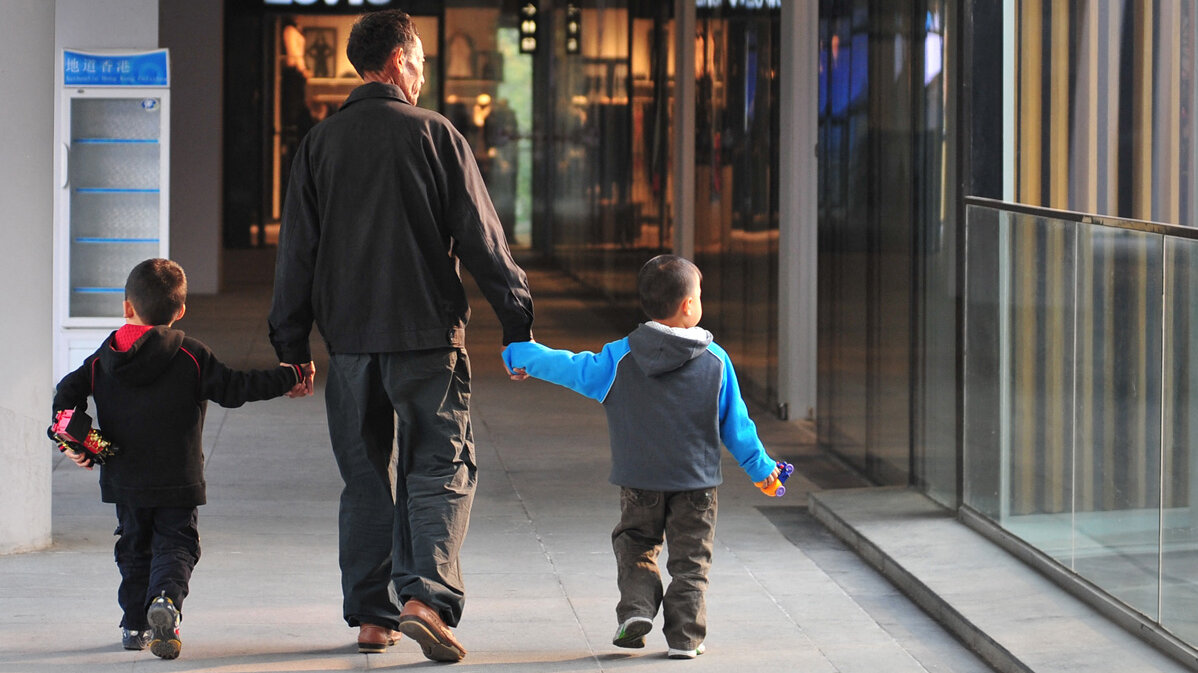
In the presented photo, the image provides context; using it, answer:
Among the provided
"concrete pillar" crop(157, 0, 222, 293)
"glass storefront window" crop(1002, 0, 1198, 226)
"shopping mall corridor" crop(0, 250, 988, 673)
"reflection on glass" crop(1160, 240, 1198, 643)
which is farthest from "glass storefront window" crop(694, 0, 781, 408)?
"concrete pillar" crop(157, 0, 222, 293)

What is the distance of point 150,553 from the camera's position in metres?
4.74

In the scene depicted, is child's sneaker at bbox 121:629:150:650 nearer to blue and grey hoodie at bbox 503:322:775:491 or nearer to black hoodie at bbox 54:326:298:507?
black hoodie at bbox 54:326:298:507

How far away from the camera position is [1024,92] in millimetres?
6398

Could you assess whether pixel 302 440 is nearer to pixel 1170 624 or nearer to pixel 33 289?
pixel 33 289

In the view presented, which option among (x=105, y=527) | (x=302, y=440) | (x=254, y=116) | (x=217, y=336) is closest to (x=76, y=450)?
(x=105, y=527)

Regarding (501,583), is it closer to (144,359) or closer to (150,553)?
(150,553)

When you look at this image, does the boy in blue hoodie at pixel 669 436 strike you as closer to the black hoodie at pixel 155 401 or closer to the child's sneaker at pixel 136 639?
the black hoodie at pixel 155 401

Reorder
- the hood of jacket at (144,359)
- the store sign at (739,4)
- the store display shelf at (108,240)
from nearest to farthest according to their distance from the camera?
the hood of jacket at (144,359) < the store sign at (739,4) < the store display shelf at (108,240)

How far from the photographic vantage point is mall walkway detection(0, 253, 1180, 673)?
15.9 feet

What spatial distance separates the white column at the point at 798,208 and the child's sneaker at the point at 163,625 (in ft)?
19.8

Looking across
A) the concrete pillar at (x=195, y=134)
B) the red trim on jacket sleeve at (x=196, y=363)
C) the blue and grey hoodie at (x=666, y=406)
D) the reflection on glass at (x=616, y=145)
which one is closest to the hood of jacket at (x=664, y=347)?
the blue and grey hoodie at (x=666, y=406)

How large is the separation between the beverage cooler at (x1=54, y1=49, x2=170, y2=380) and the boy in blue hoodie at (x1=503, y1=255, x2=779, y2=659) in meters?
7.32

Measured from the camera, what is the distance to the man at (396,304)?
455 cm

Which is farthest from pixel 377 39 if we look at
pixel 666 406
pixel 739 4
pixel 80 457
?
pixel 739 4
